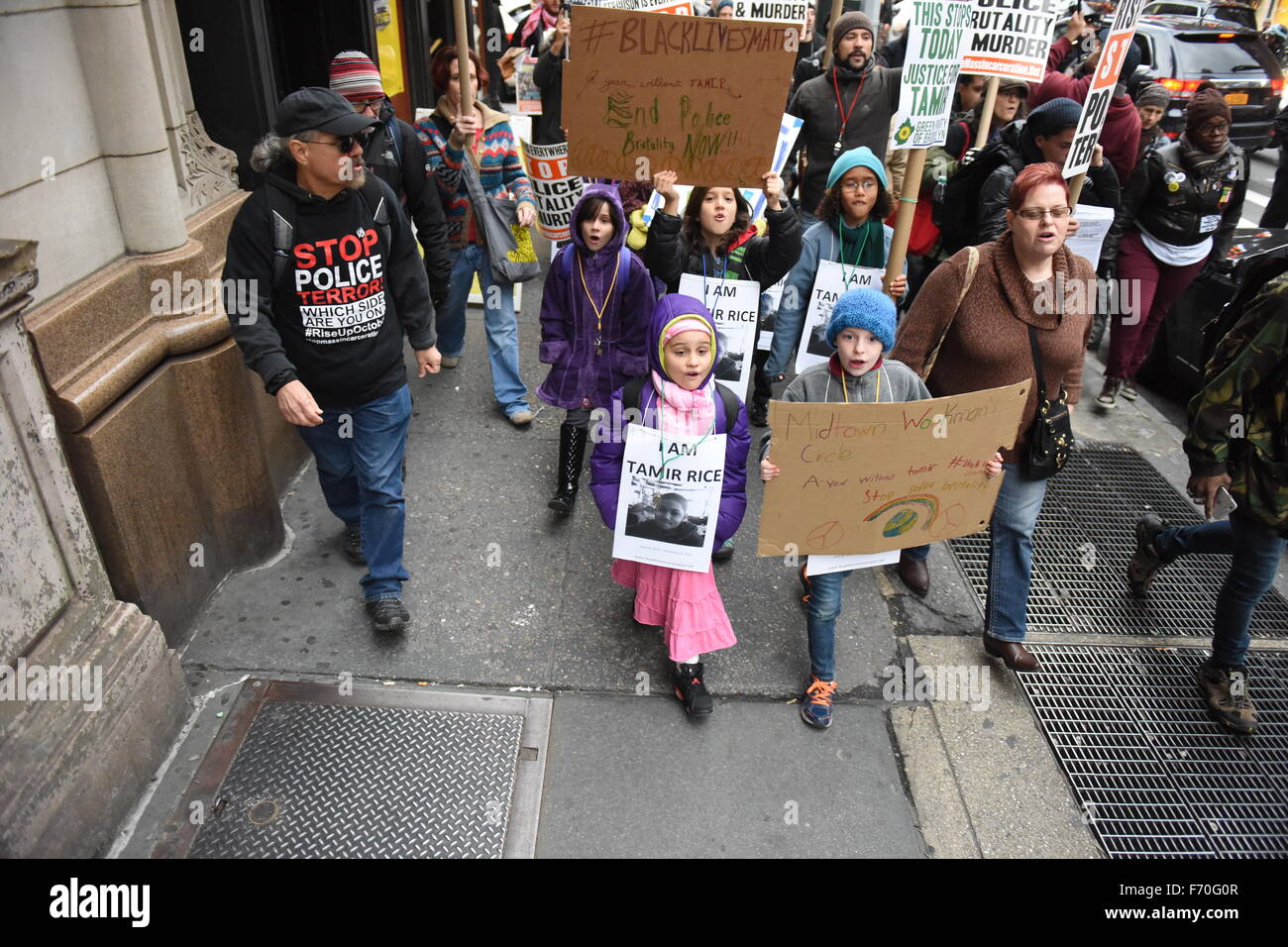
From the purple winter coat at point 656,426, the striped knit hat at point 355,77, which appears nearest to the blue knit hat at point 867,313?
the purple winter coat at point 656,426

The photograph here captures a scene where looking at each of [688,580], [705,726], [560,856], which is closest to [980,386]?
[688,580]

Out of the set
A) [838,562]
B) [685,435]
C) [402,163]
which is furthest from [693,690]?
[402,163]

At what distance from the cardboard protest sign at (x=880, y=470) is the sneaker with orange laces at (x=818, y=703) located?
1.84 ft

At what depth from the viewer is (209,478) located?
153 inches

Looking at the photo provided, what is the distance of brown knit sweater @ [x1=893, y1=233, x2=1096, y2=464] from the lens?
11.7 ft

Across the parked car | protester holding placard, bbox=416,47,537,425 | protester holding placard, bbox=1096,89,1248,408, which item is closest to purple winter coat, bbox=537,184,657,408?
protester holding placard, bbox=416,47,537,425

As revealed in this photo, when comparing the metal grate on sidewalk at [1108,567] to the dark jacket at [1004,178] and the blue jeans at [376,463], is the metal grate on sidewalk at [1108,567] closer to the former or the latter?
the dark jacket at [1004,178]

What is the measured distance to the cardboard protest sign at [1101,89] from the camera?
14.9ft

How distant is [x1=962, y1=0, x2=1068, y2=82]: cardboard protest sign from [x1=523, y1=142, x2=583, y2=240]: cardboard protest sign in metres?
2.47

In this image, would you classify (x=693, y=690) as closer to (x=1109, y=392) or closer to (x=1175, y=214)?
(x=1109, y=392)

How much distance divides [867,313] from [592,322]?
156 cm

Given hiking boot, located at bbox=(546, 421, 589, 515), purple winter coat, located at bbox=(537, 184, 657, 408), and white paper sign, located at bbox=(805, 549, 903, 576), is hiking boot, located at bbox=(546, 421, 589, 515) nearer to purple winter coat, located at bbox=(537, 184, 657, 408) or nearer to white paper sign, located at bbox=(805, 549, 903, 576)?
purple winter coat, located at bbox=(537, 184, 657, 408)

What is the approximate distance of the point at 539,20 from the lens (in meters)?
7.91

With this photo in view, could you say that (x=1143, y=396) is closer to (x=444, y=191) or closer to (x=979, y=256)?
(x=979, y=256)
